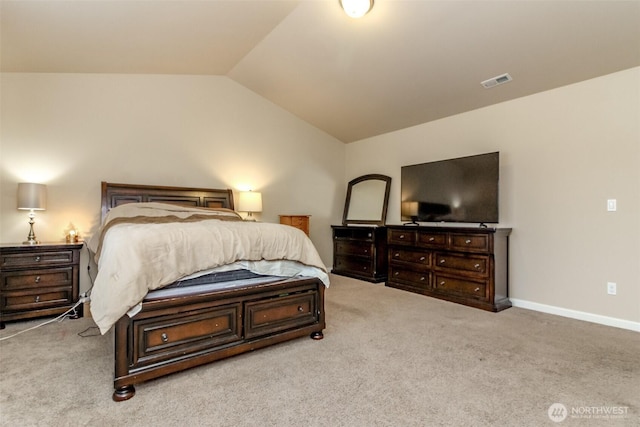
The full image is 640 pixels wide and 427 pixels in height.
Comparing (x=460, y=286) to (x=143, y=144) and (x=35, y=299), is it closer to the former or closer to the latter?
(x=143, y=144)

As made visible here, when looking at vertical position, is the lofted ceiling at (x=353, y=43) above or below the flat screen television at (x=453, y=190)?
above

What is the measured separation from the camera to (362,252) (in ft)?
16.9

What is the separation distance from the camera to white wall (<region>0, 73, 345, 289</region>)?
136 inches

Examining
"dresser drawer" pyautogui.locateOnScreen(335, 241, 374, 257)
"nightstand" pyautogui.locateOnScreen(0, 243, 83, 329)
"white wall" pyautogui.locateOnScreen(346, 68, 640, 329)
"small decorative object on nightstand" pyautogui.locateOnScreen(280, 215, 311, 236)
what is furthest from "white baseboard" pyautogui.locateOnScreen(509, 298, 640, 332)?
"nightstand" pyautogui.locateOnScreen(0, 243, 83, 329)

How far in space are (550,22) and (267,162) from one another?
3.82 meters

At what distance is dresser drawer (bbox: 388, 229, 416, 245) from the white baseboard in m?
1.34

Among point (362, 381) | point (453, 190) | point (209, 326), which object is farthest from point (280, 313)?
point (453, 190)

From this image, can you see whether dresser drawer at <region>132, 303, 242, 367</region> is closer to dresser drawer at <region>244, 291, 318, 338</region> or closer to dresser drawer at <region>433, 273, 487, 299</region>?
dresser drawer at <region>244, 291, 318, 338</region>

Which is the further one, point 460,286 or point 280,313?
point 460,286

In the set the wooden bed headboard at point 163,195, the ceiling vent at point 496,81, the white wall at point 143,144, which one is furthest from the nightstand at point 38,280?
the ceiling vent at point 496,81

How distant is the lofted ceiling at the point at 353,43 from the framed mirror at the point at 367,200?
1423mm

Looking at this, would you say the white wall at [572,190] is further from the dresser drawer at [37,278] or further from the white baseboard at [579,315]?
the dresser drawer at [37,278]

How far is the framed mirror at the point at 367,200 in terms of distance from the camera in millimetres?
5461

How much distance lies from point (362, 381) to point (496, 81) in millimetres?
3369
